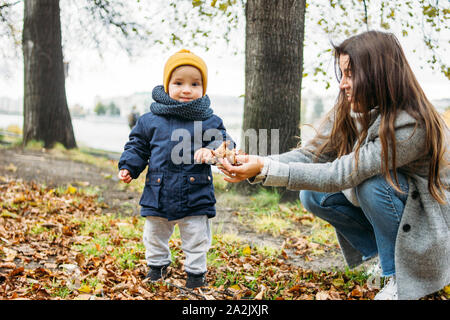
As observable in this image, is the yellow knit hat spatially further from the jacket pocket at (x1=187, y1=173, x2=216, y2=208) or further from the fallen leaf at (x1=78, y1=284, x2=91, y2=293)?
the fallen leaf at (x1=78, y1=284, x2=91, y2=293)

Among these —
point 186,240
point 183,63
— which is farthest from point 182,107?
point 186,240

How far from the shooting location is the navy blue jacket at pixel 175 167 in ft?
8.44

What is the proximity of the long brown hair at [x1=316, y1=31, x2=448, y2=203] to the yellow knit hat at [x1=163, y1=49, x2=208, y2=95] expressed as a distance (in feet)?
2.94

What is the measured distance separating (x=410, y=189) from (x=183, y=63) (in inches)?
59.8

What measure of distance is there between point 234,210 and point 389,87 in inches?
101

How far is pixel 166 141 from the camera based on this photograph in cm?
262

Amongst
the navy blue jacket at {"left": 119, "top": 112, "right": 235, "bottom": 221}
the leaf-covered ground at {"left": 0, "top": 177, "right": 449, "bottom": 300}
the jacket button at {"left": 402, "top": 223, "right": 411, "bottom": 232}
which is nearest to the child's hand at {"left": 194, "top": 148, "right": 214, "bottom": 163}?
the navy blue jacket at {"left": 119, "top": 112, "right": 235, "bottom": 221}

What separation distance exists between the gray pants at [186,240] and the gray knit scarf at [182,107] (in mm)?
635

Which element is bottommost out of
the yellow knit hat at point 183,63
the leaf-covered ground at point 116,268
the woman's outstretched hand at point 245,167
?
the leaf-covered ground at point 116,268

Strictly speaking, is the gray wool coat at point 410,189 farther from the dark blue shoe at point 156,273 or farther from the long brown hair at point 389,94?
the dark blue shoe at point 156,273

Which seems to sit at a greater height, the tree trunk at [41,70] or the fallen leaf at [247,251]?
the tree trunk at [41,70]

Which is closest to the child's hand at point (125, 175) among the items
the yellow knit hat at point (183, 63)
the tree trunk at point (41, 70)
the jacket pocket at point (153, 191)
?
the jacket pocket at point (153, 191)
